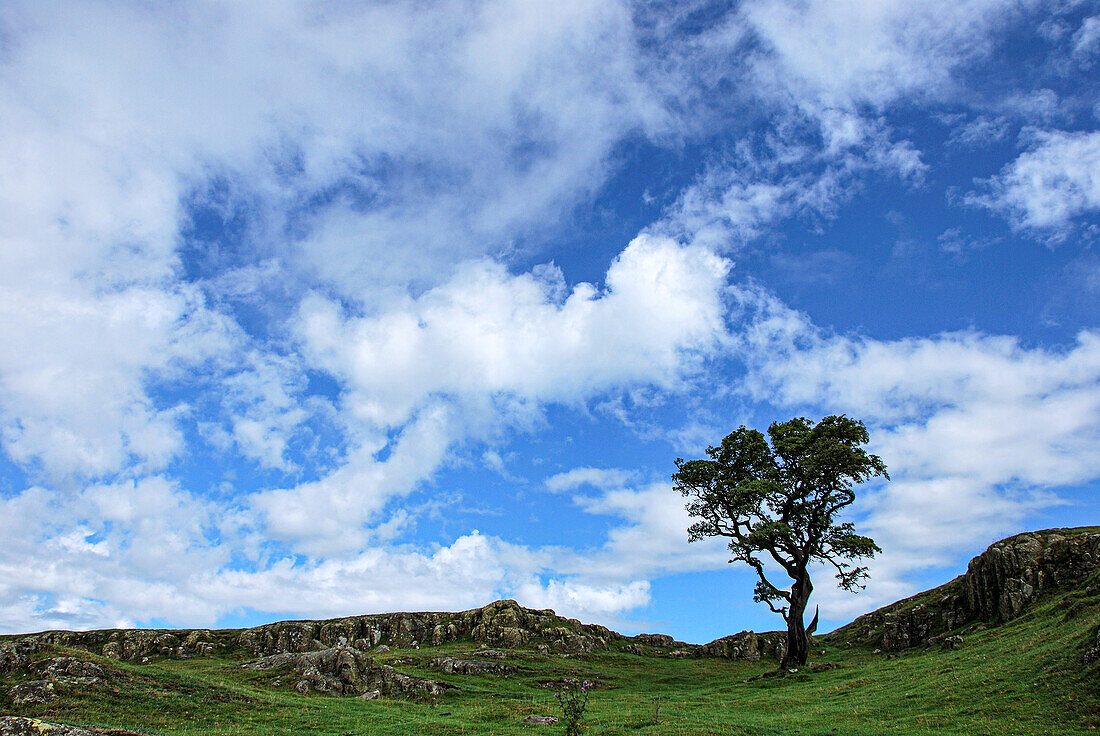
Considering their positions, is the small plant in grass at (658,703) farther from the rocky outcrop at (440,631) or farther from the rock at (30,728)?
the rocky outcrop at (440,631)

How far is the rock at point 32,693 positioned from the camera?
3066 centimetres

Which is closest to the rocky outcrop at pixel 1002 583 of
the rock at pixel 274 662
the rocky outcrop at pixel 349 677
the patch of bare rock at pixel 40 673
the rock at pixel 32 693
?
the rocky outcrop at pixel 349 677

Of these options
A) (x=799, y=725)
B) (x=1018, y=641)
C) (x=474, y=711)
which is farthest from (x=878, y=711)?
(x=474, y=711)

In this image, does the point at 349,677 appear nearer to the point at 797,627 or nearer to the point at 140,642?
the point at 797,627

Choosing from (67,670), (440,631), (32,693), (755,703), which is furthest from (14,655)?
(440,631)

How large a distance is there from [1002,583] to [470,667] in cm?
5724

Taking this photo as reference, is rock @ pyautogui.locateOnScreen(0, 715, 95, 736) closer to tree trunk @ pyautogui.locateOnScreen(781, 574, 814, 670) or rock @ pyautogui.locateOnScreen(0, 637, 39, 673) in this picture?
rock @ pyautogui.locateOnScreen(0, 637, 39, 673)

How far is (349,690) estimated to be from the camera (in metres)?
47.8

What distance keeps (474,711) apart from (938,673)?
31.3m

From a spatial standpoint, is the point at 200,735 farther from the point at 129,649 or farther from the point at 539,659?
the point at 129,649

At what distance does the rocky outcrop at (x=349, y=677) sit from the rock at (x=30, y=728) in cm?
3727

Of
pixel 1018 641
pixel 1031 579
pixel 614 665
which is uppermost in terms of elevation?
pixel 1031 579

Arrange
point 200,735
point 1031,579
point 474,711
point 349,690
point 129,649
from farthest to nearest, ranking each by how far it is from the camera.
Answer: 1. point 129,649
2. point 1031,579
3. point 349,690
4. point 474,711
5. point 200,735

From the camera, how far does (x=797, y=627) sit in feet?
187
